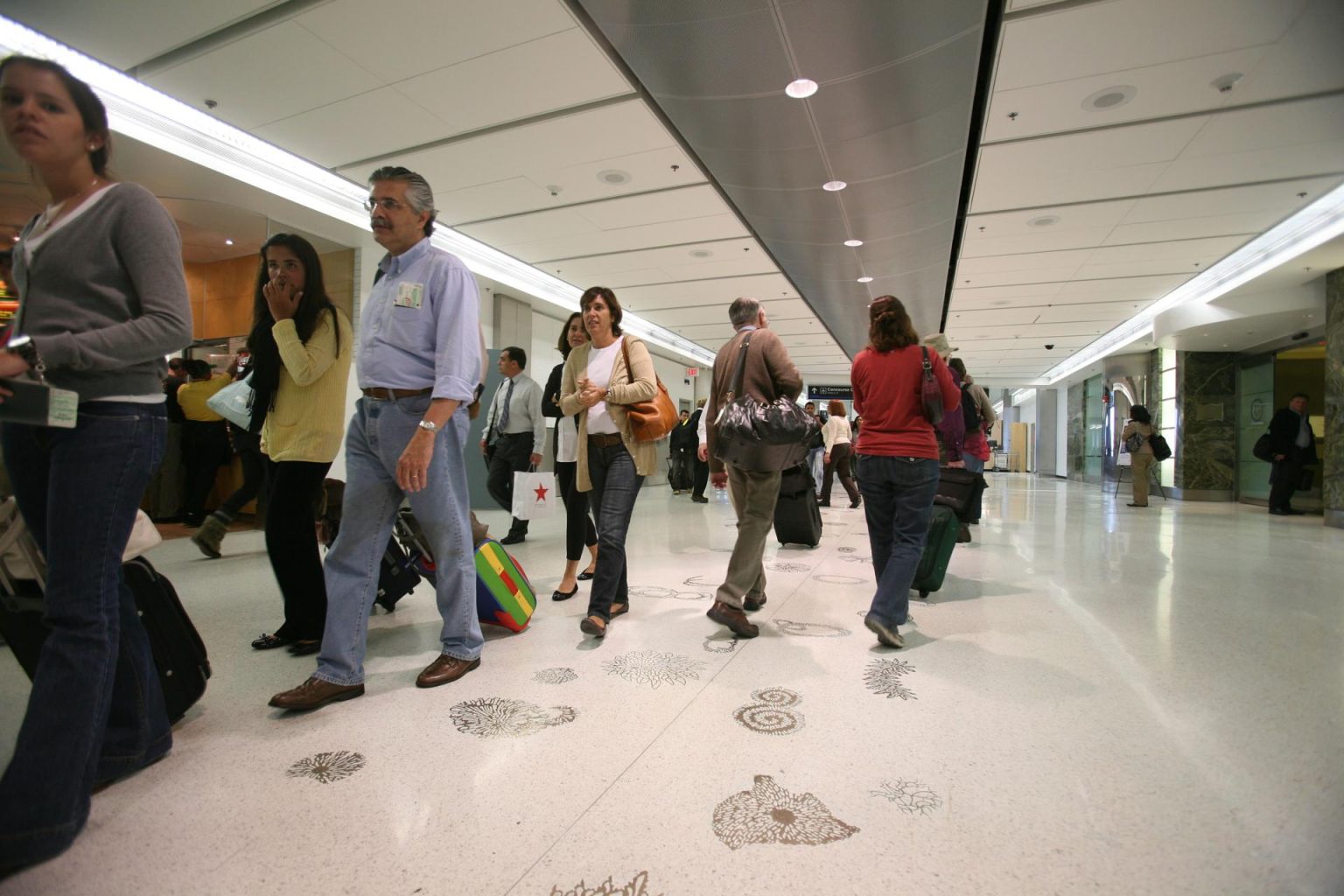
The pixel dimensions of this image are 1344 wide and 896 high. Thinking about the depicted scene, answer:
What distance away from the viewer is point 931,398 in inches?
98.1

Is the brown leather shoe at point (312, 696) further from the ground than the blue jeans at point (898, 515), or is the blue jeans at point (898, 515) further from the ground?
the blue jeans at point (898, 515)

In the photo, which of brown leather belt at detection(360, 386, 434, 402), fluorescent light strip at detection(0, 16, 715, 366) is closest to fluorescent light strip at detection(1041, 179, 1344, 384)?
brown leather belt at detection(360, 386, 434, 402)

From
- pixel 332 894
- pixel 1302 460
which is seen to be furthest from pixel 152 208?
pixel 1302 460

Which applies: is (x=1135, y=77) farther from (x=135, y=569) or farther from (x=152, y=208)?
(x=135, y=569)

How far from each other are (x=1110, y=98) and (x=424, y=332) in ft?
17.8

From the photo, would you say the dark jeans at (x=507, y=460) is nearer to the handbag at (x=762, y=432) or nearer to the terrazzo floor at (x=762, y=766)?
the terrazzo floor at (x=762, y=766)

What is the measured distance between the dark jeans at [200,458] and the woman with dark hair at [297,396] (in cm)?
397

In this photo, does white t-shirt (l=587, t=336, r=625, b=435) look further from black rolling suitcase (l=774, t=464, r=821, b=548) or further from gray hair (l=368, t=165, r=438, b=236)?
black rolling suitcase (l=774, t=464, r=821, b=548)

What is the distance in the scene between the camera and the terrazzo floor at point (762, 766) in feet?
3.73

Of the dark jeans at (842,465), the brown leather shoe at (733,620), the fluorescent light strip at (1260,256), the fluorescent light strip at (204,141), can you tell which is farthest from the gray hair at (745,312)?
the fluorescent light strip at (1260,256)

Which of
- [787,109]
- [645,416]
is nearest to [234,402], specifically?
[645,416]

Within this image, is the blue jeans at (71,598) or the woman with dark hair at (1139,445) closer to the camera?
the blue jeans at (71,598)

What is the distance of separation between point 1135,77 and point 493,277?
732 centimetres

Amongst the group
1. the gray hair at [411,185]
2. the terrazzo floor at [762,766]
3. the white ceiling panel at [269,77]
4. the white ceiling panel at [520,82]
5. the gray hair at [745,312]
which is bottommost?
the terrazzo floor at [762,766]
